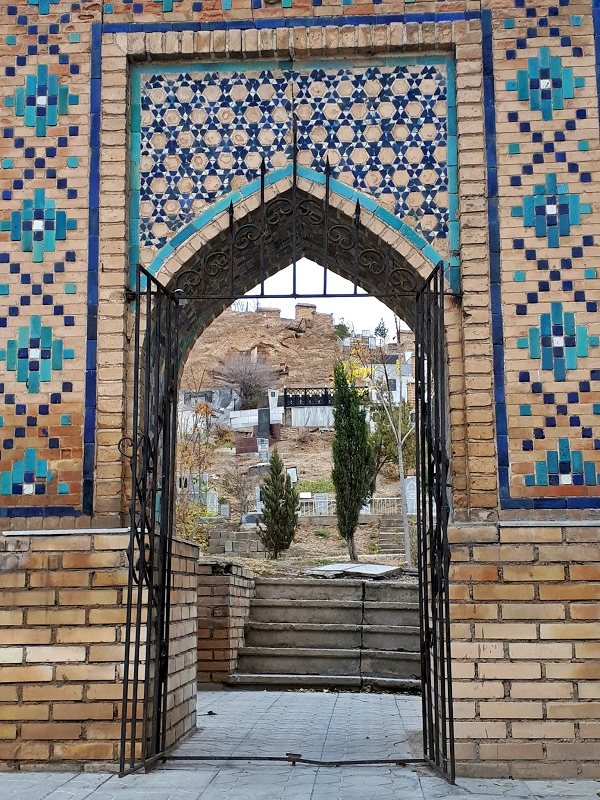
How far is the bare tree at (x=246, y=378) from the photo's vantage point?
48.0m

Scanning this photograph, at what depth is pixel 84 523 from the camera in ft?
18.3

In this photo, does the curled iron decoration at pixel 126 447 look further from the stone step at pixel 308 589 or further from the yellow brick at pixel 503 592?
the stone step at pixel 308 589

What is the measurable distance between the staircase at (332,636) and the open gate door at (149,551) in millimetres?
4320

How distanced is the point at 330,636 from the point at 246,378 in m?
38.5

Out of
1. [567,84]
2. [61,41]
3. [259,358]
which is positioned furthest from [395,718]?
[259,358]

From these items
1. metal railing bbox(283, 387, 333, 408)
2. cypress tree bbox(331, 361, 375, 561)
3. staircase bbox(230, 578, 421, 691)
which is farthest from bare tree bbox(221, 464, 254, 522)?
staircase bbox(230, 578, 421, 691)

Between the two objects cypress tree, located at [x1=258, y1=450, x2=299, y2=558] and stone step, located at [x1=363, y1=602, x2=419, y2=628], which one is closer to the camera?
stone step, located at [x1=363, y1=602, x2=419, y2=628]

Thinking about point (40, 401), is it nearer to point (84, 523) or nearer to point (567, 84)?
point (84, 523)

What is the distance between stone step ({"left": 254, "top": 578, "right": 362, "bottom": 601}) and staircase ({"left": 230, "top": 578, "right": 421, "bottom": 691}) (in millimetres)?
11

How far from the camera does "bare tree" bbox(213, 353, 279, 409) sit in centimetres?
4803

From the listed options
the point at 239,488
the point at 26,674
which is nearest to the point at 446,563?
the point at 26,674

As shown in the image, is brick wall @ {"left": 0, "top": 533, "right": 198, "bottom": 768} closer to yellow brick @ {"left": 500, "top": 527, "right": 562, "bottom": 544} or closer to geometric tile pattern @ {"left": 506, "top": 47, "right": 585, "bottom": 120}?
yellow brick @ {"left": 500, "top": 527, "right": 562, "bottom": 544}

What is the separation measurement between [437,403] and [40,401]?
7.39ft

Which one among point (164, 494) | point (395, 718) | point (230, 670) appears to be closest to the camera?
point (164, 494)
